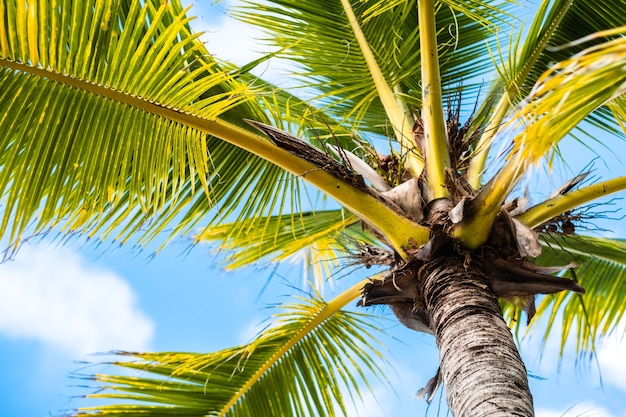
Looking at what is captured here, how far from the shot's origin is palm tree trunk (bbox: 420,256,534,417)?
201cm

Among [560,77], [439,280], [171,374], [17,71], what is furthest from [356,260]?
[560,77]

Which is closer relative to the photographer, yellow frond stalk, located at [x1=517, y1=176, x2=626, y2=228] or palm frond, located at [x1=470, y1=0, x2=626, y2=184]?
yellow frond stalk, located at [x1=517, y1=176, x2=626, y2=228]

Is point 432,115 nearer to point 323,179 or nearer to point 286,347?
point 323,179

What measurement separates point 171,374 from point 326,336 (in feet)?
2.54

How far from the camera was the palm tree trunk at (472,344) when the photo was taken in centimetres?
201

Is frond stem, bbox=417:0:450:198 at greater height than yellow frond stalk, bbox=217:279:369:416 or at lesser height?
greater

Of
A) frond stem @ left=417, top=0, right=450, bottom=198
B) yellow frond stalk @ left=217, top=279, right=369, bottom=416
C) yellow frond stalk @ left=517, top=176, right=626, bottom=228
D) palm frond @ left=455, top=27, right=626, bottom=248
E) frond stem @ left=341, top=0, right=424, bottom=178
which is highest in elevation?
frond stem @ left=341, top=0, right=424, bottom=178

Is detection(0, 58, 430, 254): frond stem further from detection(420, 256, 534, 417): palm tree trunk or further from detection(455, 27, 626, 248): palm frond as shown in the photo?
detection(455, 27, 626, 248): palm frond

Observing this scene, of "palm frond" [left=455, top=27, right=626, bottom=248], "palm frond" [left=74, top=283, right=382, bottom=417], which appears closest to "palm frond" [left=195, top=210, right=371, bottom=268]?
"palm frond" [left=74, top=283, right=382, bottom=417]

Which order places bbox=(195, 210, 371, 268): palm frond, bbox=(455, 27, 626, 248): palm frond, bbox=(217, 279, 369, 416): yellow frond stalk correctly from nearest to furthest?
bbox=(455, 27, 626, 248): palm frond
bbox=(217, 279, 369, 416): yellow frond stalk
bbox=(195, 210, 371, 268): palm frond

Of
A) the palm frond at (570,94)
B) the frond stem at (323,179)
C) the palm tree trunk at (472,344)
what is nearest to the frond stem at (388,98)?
the frond stem at (323,179)

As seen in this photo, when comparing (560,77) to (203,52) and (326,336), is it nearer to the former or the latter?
(203,52)

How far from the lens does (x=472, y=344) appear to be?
2.17m

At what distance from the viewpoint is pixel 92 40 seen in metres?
2.34
